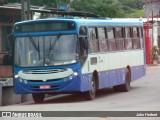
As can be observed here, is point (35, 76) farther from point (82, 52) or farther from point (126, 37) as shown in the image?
point (126, 37)

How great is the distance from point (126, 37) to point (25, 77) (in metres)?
6.38

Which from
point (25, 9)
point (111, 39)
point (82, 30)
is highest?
point (25, 9)

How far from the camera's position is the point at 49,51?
18797mm

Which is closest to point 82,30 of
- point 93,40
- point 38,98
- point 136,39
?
point 93,40

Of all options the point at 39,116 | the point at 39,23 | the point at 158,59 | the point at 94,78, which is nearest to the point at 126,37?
the point at 94,78

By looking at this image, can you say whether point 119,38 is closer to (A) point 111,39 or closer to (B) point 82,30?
(A) point 111,39

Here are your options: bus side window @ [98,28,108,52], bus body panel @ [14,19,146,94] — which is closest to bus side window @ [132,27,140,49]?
bus body panel @ [14,19,146,94]

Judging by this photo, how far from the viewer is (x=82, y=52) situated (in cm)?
1894

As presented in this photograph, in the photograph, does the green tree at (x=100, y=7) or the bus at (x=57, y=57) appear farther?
the green tree at (x=100, y=7)

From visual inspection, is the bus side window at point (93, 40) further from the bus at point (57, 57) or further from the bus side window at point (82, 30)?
the bus side window at point (82, 30)

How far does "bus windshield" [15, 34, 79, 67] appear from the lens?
18688mm

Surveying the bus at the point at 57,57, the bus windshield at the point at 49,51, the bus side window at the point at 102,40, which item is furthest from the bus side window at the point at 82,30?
the bus side window at the point at 102,40

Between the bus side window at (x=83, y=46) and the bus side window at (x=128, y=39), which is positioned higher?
the bus side window at (x=83, y=46)

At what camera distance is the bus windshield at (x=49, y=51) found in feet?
61.3
